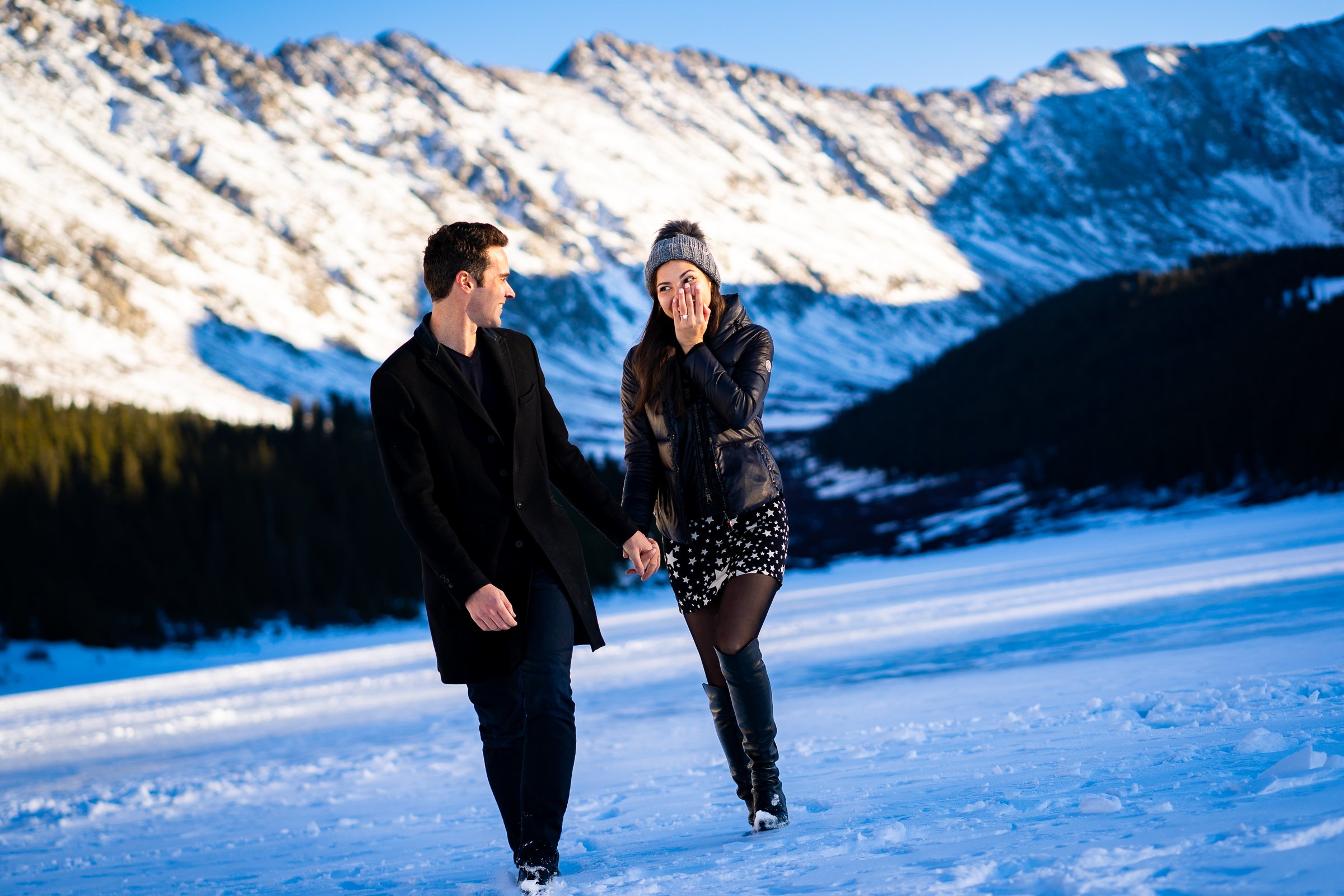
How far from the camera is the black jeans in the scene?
4652 millimetres

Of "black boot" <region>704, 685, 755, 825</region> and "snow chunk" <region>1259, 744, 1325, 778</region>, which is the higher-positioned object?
"black boot" <region>704, 685, 755, 825</region>

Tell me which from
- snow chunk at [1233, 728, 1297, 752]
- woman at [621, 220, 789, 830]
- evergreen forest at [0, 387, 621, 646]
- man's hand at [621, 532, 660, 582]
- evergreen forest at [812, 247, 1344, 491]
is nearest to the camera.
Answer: snow chunk at [1233, 728, 1297, 752]

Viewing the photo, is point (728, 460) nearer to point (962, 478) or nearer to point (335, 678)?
point (335, 678)

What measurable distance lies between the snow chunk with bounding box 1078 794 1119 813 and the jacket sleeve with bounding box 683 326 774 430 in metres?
2.08

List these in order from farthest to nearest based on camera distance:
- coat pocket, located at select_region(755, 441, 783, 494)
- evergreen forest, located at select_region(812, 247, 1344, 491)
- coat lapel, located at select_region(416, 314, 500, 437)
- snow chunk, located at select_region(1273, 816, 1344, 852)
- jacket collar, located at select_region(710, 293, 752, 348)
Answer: evergreen forest, located at select_region(812, 247, 1344, 491)
jacket collar, located at select_region(710, 293, 752, 348)
coat pocket, located at select_region(755, 441, 783, 494)
coat lapel, located at select_region(416, 314, 500, 437)
snow chunk, located at select_region(1273, 816, 1344, 852)

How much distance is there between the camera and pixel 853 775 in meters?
6.62

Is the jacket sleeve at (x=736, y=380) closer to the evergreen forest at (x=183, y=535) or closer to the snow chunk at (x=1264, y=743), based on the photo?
the snow chunk at (x=1264, y=743)

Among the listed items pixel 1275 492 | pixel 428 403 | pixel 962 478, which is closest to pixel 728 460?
pixel 428 403

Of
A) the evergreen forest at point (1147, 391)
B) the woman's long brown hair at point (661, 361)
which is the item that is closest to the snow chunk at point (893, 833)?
the woman's long brown hair at point (661, 361)

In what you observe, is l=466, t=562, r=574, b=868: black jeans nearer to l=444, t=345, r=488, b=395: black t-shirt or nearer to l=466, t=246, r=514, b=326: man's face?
l=444, t=345, r=488, b=395: black t-shirt

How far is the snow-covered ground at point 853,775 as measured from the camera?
399 cm

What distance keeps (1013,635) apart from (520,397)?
39.5ft

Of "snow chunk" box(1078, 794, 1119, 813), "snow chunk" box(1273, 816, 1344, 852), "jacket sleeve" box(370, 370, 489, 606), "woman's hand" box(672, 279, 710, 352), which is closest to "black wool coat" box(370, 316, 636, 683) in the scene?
"jacket sleeve" box(370, 370, 489, 606)

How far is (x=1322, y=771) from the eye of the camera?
4336 mm
